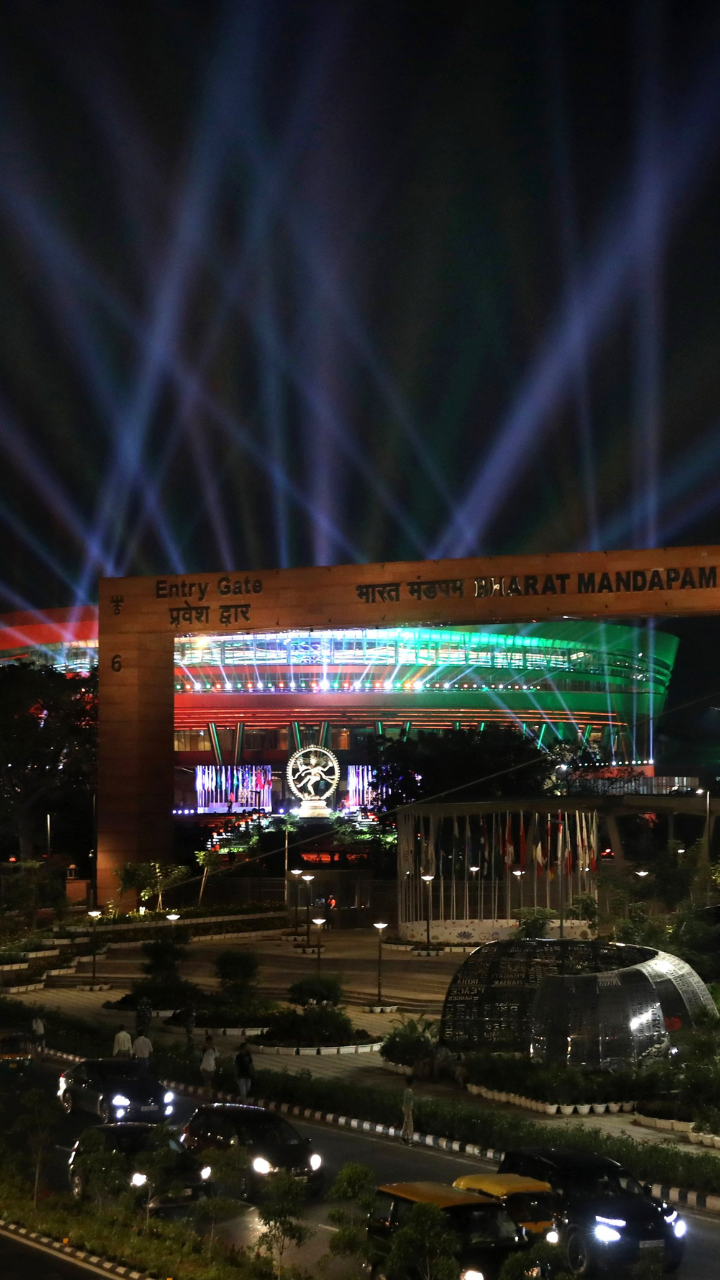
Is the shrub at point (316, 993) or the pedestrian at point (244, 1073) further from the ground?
the shrub at point (316, 993)

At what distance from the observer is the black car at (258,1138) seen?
14.9m

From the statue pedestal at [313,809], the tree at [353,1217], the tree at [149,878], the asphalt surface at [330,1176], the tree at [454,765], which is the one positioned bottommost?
the asphalt surface at [330,1176]

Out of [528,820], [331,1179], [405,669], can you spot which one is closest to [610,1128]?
[331,1179]

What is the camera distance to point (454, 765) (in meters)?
58.5

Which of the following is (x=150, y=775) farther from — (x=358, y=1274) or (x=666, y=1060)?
(x=358, y=1274)

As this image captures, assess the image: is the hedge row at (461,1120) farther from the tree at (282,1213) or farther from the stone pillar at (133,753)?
the stone pillar at (133,753)

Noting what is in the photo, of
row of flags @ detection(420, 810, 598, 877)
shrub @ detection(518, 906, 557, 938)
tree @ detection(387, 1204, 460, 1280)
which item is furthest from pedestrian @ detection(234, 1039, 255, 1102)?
row of flags @ detection(420, 810, 598, 877)

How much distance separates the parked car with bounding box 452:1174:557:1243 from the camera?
1216 centimetres

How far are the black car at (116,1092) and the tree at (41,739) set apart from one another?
127 feet

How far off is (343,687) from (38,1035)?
53851 millimetres

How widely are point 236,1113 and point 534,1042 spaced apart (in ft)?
23.2

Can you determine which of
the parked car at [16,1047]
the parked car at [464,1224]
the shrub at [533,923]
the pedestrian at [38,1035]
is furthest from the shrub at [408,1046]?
the parked car at [464,1224]

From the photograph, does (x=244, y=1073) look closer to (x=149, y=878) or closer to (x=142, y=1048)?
(x=142, y=1048)

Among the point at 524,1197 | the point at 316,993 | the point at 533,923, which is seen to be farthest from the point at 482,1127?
the point at 533,923
